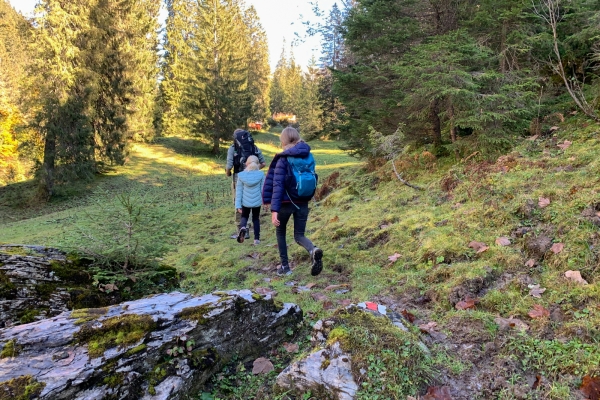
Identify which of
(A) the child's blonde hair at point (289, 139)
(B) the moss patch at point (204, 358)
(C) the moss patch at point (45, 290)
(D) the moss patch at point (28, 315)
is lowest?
(B) the moss patch at point (204, 358)

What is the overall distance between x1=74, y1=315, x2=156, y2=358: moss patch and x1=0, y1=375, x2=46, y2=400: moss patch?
0.32m

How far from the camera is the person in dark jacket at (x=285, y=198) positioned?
14.4 feet

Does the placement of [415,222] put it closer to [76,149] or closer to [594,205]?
[594,205]

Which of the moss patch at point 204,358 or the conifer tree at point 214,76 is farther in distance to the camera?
the conifer tree at point 214,76

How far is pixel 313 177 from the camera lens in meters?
4.50

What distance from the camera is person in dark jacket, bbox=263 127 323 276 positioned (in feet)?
14.4

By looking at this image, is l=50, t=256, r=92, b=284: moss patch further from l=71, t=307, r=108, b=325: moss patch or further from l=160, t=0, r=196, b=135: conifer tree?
l=160, t=0, r=196, b=135: conifer tree

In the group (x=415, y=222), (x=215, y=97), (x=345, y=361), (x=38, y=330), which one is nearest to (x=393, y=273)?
(x=415, y=222)

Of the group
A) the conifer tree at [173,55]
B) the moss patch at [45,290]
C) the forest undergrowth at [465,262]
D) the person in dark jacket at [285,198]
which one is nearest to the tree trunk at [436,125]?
the forest undergrowth at [465,262]

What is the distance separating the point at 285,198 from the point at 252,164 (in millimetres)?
2328

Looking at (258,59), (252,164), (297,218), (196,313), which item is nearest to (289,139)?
(297,218)

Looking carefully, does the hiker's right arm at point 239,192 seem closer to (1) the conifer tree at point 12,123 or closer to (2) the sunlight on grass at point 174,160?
(1) the conifer tree at point 12,123

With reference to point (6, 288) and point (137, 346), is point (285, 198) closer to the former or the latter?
point (137, 346)

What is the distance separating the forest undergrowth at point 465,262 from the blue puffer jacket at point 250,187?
2.93ft
